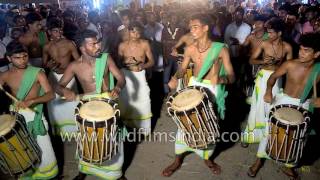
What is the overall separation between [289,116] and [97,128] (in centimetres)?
232

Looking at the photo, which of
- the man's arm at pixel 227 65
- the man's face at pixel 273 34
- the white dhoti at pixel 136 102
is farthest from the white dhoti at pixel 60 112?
the man's face at pixel 273 34

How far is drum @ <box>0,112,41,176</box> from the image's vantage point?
11.0 feet

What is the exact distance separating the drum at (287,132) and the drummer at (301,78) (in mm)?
400

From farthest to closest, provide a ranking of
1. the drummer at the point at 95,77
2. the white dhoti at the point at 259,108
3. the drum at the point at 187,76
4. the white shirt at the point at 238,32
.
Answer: the white shirt at the point at 238,32 → the drum at the point at 187,76 → the white dhoti at the point at 259,108 → the drummer at the point at 95,77

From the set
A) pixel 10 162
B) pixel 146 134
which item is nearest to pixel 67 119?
pixel 146 134

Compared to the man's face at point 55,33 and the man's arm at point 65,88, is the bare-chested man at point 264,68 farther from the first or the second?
the man's face at point 55,33

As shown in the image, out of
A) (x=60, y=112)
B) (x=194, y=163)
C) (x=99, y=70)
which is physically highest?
(x=99, y=70)

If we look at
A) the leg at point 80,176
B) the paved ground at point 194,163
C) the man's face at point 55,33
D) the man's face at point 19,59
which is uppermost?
the man's face at point 55,33

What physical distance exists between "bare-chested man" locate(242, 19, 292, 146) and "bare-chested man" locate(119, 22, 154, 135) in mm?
1845

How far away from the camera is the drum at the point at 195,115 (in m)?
3.59

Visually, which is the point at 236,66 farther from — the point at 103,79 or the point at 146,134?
the point at 103,79

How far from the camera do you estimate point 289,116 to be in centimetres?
368


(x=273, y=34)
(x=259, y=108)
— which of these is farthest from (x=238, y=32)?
(x=259, y=108)

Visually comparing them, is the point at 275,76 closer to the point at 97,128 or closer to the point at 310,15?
the point at 97,128
